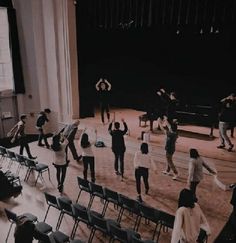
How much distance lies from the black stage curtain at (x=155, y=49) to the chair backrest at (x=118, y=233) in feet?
24.8

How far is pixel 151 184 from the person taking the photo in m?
9.11

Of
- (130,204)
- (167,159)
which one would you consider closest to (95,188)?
(130,204)

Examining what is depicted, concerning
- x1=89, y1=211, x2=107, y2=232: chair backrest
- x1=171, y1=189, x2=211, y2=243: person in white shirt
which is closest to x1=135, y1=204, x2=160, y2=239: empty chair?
x1=89, y1=211, x2=107, y2=232: chair backrest

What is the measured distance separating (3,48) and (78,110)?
11.8 feet

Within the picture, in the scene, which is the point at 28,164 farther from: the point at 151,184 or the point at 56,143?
the point at 151,184

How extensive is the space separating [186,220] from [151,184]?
4216 mm

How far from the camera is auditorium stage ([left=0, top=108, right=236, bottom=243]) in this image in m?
7.41

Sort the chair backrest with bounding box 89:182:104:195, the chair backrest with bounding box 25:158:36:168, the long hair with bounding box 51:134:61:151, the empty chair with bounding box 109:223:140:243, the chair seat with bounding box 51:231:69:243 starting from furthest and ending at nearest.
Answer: the chair backrest with bounding box 25:158:36:168
the long hair with bounding box 51:134:61:151
the chair backrest with bounding box 89:182:104:195
the chair seat with bounding box 51:231:69:243
the empty chair with bounding box 109:223:140:243

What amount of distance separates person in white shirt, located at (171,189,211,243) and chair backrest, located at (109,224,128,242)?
3.45ft

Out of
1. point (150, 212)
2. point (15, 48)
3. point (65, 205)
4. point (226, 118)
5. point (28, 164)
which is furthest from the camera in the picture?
point (15, 48)

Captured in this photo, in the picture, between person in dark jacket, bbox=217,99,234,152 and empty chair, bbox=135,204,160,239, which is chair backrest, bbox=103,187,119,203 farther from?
person in dark jacket, bbox=217,99,234,152

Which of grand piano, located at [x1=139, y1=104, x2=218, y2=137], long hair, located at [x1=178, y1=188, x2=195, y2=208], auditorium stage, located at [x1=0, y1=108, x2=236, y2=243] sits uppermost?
long hair, located at [x1=178, y1=188, x2=195, y2=208]

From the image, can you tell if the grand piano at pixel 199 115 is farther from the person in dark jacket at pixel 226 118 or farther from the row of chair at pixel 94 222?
Answer: the row of chair at pixel 94 222

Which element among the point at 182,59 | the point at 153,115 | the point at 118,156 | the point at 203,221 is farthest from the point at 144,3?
the point at 203,221
